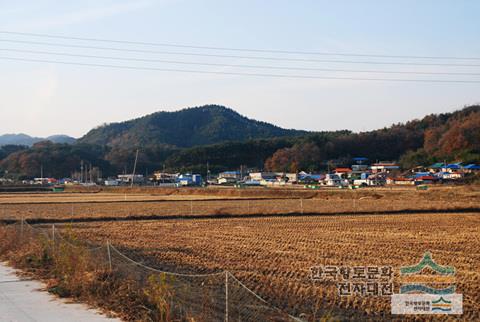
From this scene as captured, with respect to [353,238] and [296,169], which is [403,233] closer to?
[353,238]

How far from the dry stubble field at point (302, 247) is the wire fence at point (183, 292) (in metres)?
0.61

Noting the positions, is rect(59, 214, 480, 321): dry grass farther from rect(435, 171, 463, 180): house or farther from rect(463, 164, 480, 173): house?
rect(463, 164, 480, 173): house

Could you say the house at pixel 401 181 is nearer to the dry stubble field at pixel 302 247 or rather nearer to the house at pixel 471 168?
the house at pixel 471 168

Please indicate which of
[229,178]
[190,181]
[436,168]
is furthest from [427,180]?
[229,178]

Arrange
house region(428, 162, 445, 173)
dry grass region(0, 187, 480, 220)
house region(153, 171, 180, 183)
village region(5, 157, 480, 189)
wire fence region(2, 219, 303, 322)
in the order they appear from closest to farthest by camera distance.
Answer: wire fence region(2, 219, 303, 322)
dry grass region(0, 187, 480, 220)
village region(5, 157, 480, 189)
house region(428, 162, 445, 173)
house region(153, 171, 180, 183)

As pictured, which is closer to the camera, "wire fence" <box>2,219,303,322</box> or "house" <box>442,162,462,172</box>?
"wire fence" <box>2,219,303,322</box>

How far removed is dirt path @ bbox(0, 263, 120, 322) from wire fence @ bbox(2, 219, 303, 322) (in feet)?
2.71

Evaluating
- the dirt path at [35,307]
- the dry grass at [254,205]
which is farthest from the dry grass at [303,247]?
the dry grass at [254,205]

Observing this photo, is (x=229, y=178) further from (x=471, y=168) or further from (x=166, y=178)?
(x=471, y=168)

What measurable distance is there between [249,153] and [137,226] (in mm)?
129007

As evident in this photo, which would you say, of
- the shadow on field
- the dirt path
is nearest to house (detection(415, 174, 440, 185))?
the shadow on field

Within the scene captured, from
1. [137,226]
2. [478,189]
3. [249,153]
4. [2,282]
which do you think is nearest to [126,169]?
[249,153]

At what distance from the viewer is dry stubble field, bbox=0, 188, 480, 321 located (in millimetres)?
11133

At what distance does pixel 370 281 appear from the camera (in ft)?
42.0
